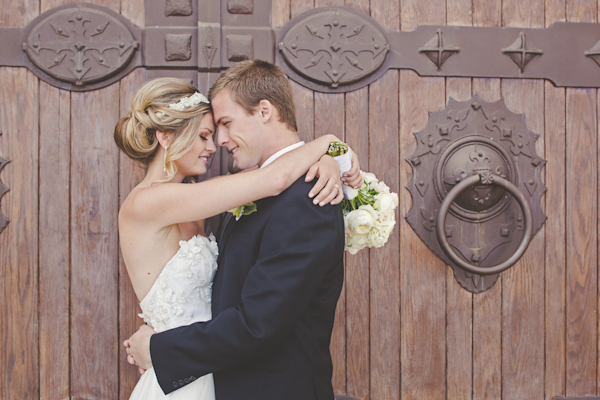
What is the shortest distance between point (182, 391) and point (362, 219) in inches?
27.6

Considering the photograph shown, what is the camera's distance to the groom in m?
0.97

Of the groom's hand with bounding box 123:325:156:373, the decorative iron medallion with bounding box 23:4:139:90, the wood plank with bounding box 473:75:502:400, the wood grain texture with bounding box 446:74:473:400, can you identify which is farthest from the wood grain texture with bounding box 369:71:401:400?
the decorative iron medallion with bounding box 23:4:139:90

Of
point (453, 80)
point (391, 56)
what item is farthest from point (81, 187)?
point (453, 80)

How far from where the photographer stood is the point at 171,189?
3.82 ft

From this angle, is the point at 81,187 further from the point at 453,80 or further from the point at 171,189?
the point at 453,80

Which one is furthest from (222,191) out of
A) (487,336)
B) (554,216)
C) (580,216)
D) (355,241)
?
(580,216)

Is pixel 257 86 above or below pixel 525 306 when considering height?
above

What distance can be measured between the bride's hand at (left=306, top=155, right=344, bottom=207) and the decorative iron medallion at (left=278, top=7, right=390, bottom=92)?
0.68m

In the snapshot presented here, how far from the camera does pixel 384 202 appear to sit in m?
1.23

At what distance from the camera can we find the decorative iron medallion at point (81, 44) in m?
1.59

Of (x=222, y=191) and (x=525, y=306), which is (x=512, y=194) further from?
(x=222, y=191)

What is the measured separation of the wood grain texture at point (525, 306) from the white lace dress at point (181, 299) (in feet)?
4.17

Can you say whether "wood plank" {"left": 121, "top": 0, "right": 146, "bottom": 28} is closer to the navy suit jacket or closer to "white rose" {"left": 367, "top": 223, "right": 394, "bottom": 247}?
the navy suit jacket

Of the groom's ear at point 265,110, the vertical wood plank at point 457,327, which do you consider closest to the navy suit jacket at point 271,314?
the groom's ear at point 265,110
